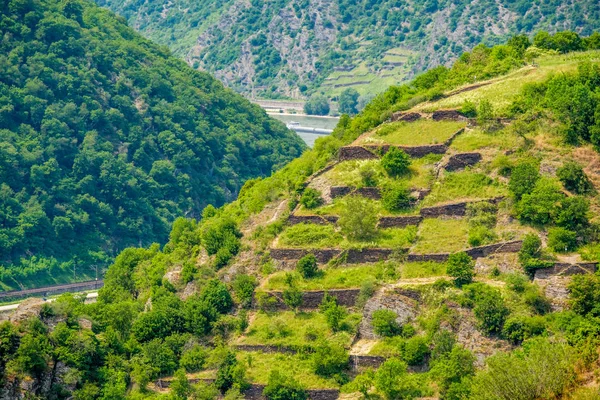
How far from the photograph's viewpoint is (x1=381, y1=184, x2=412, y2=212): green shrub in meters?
115

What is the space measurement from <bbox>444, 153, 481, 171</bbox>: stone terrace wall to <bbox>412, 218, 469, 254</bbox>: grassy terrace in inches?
219

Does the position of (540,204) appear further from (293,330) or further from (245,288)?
(245,288)

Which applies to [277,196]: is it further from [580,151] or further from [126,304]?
[580,151]

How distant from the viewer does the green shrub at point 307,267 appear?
11225cm

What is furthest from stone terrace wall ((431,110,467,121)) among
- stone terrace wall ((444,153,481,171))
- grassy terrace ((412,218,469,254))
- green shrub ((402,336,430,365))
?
green shrub ((402,336,430,365))

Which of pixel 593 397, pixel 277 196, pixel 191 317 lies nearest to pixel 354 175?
pixel 277 196

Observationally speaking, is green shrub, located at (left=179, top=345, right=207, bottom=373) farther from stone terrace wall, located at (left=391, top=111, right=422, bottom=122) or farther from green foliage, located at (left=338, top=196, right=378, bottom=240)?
stone terrace wall, located at (left=391, top=111, right=422, bottom=122)

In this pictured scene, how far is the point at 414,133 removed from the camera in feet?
402

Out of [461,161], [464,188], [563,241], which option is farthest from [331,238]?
[563,241]

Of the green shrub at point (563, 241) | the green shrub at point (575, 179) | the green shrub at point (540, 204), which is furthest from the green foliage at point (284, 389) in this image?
the green shrub at point (575, 179)

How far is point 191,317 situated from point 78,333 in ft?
27.9

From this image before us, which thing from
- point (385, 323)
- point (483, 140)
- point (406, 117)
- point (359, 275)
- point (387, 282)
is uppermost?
point (406, 117)

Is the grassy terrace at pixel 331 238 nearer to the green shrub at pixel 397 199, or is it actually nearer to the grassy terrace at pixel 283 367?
the green shrub at pixel 397 199

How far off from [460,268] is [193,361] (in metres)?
20.4
